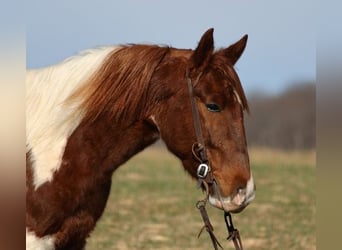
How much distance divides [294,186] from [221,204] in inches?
387

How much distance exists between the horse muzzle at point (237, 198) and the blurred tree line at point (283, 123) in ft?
60.2

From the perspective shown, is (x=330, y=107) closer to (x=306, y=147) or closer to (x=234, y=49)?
(x=234, y=49)

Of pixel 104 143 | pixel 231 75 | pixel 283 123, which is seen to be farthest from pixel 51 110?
pixel 283 123

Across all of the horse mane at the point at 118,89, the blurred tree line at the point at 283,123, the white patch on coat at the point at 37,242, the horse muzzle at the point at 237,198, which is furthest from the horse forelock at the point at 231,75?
the blurred tree line at the point at 283,123

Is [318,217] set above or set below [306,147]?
above

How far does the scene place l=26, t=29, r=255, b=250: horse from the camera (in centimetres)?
302

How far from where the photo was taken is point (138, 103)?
3.18m

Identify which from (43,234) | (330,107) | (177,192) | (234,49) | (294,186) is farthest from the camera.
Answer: (294,186)

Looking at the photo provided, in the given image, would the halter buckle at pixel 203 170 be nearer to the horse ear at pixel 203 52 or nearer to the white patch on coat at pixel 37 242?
the horse ear at pixel 203 52

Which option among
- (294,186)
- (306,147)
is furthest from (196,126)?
(306,147)

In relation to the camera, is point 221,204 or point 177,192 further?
point 177,192

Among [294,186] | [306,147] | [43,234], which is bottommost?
[306,147]

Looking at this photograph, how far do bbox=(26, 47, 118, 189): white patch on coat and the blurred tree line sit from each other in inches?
727

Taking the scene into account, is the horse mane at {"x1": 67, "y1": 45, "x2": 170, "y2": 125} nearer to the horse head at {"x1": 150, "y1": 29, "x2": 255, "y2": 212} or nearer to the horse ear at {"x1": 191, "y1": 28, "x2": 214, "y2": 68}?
the horse head at {"x1": 150, "y1": 29, "x2": 255, "y2": 212}
